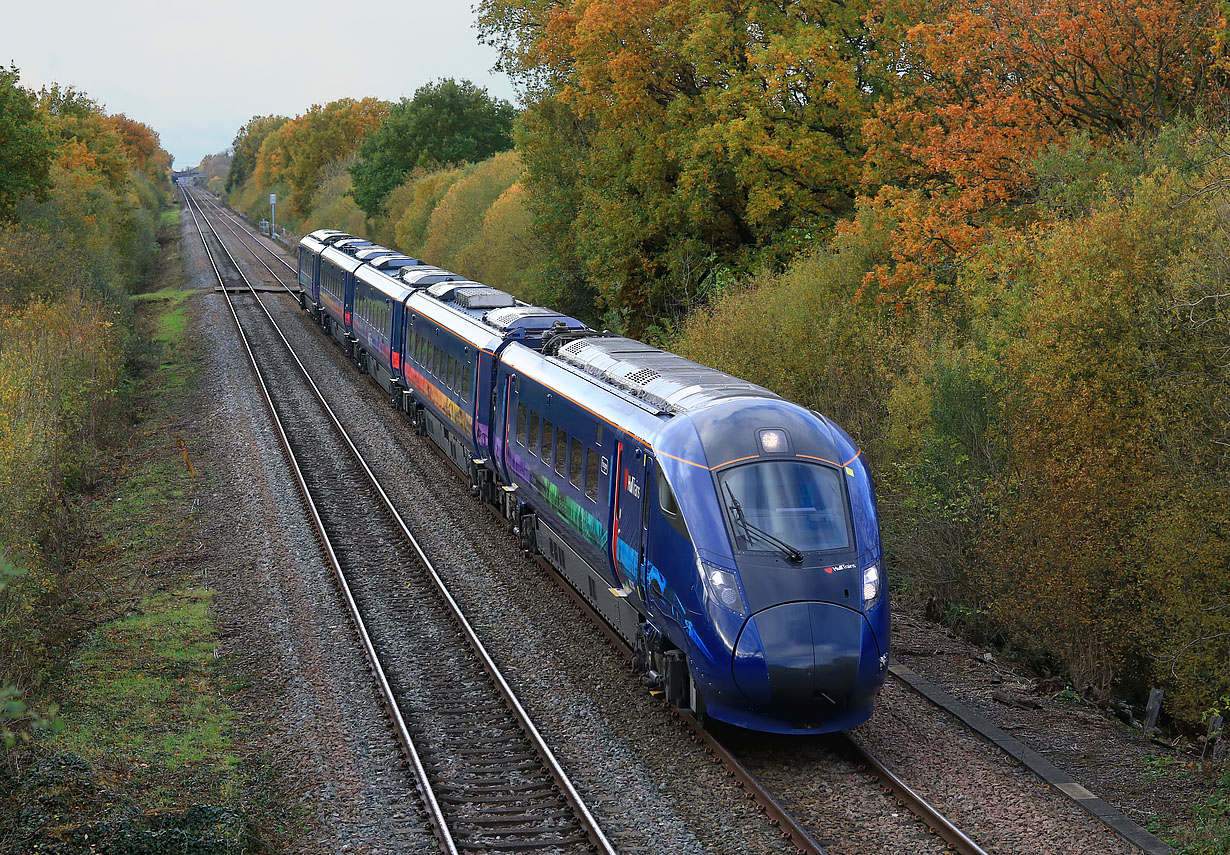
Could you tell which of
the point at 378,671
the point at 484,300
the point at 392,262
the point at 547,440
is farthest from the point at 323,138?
the point at 378,671

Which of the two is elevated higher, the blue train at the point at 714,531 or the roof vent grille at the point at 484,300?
the roof vent grille at the point at 484,300

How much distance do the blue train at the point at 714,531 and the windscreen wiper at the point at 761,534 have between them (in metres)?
0.01

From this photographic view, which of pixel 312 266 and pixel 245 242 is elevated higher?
pixel 245 242

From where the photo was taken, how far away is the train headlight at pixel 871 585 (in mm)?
10586

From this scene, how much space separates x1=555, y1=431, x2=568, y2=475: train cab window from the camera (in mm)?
14742

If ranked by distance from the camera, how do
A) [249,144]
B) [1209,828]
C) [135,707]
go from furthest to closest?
[249,144] < [135,707] < [1209,828]

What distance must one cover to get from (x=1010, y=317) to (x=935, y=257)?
4960 millimetres

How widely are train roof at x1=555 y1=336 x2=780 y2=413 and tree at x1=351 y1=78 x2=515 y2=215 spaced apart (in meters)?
52.7

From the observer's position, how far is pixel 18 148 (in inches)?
1283

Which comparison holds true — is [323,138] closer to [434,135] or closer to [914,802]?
[434,135]

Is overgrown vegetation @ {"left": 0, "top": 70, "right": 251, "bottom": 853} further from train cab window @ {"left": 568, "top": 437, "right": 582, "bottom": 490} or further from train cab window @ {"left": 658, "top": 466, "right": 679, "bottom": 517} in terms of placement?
train cab window @ {"left": 568, "top": 437, "right": 582, "bottom": 490}

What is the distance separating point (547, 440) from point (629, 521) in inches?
147

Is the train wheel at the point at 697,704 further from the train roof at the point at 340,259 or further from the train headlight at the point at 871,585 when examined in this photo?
the train roof at the point at 340,259

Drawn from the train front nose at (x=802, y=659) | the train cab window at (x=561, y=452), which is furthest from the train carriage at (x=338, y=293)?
the train front nose at (x=802, y=659)
